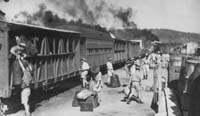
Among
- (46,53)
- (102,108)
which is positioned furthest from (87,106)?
(46,53)

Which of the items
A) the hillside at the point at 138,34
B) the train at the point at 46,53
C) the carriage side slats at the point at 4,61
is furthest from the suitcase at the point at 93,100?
the hillside at the point at 138,34

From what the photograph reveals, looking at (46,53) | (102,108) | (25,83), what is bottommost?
(102,108)

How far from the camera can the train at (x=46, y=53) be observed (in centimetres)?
729

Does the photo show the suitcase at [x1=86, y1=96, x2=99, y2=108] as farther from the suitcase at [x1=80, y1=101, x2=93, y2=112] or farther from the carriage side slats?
the carriage side slats

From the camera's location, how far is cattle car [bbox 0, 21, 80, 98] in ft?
23.9

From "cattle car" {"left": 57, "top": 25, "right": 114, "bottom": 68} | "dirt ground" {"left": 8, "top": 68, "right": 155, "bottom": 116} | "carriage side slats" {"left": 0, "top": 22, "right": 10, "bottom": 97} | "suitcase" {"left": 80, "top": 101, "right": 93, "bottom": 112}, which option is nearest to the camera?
"carriage side slats" {"left": 0, "top": 22, "right": 10, "bottom": 97}

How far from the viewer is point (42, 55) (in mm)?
9359

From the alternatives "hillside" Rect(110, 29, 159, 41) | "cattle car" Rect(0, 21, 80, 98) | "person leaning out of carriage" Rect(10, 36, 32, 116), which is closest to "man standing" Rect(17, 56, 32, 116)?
"person leaning out of carriage" Rect(10, 36, 32, 116)

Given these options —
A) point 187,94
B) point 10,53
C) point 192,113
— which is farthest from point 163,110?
point 10,53

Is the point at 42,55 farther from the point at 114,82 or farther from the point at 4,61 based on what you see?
the point at 114,82

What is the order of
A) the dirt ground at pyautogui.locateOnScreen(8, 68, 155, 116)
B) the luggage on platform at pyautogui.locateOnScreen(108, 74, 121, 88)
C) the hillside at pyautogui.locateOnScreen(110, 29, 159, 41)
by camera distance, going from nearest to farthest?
1. the dirt ground at pyautogui.locateOnScreen(8, 68, 155, 116)
2. the luggage on platform at pyautogui.locateOnScreen(108, 74, 121, 88)
3. the hillside at pyautogui.locateOnScreen(110, 29, 159, 41)

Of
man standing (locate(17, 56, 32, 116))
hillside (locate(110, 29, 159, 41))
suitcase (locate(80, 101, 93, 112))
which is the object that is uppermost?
hillside (locate(110, 29, 159, 41))

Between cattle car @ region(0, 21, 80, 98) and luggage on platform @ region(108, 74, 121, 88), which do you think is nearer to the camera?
cattle car @ region(0, 21, 80, 98)

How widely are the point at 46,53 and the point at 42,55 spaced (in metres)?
0.49
